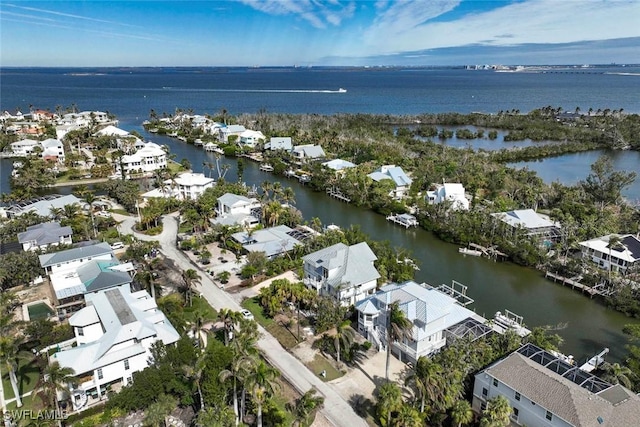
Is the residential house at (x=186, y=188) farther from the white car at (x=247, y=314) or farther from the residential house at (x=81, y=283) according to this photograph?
the white car at (x=247, y=314)

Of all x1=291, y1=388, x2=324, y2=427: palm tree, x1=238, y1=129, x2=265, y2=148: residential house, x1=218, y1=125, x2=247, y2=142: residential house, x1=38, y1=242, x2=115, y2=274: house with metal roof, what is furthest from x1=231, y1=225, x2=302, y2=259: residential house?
x1=218, y1=125, x2=247, y2=142: residential house

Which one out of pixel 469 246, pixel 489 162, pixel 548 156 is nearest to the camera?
pixel 469 246

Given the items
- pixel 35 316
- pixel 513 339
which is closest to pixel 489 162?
pixel 513 339

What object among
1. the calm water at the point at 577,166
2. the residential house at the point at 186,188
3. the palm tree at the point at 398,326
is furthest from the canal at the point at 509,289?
the calm water at the point at 577,166

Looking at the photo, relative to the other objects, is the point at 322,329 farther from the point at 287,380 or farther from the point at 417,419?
the point at 417,419

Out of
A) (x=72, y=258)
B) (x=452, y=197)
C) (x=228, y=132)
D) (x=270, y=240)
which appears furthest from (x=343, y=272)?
(x=228, y=132)

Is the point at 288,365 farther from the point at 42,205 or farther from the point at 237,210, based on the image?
the point at 42,205

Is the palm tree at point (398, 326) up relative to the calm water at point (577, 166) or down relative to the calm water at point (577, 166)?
up
